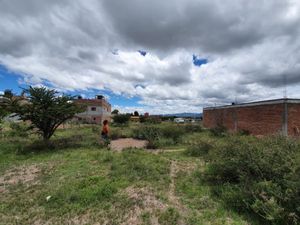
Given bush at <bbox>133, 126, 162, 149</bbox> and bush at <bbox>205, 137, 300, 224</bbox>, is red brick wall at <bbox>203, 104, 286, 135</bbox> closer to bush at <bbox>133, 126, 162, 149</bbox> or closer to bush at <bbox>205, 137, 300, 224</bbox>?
bush at <bbox>133, 126, 162, 149</bbox>

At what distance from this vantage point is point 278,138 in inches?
211

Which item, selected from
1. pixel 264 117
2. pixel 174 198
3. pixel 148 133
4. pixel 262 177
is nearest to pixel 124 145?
pixel 148 133

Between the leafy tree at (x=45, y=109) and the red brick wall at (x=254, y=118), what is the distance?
453 inches

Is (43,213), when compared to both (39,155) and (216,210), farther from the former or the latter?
(39,155)

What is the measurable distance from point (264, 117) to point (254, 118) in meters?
1.23

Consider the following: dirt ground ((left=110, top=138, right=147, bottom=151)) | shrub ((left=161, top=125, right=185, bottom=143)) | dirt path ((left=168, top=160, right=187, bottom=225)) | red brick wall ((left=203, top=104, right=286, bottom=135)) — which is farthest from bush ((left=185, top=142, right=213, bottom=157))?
red brick wall ((left=203, top=104, right=286, bottom=135))

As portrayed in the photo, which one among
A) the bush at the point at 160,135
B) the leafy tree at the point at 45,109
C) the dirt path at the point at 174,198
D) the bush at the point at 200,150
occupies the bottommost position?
the dirt path at the point at 174,198

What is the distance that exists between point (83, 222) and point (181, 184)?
2.49 meters

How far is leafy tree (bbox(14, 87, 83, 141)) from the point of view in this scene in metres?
10.1

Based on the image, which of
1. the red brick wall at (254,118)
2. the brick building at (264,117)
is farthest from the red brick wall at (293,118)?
the red brick wall at (254,118)

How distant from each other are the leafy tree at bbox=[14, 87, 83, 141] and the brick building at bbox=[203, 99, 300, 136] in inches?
376

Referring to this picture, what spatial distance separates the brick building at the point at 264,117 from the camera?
1252 centimetres

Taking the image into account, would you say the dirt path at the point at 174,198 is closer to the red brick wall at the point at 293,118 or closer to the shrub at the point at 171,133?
the shrub at the point at 171,133

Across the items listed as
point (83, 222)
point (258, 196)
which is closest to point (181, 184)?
point (258, 196)
